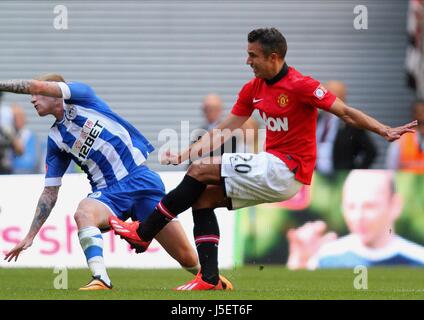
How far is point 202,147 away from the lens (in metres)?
9.05

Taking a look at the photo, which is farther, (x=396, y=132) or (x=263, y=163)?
(x=263, y=163)

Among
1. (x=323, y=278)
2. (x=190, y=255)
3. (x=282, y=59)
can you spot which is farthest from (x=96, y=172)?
(x=323, y=278)

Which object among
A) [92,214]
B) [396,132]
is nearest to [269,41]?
[396,132]

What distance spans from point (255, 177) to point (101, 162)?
1641 mm

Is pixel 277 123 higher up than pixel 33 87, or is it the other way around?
pixel 33 87

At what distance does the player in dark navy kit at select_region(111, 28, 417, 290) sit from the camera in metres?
8.48

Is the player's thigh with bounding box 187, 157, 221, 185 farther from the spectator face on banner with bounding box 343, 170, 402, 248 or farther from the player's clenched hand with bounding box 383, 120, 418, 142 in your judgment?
the spectator face on banner with bounding box 343, 170, 402, 248

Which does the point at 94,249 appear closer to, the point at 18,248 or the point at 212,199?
the point at 18,248

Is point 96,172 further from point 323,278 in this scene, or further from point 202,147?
point 323,278

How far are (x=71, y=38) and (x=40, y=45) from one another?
0.55 m

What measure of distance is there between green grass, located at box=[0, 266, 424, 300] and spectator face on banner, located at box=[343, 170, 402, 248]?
52 centimetres

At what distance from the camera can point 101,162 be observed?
9.55m

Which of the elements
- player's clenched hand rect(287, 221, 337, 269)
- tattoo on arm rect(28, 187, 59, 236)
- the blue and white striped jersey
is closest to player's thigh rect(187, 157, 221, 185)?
the blue and white striped jersey

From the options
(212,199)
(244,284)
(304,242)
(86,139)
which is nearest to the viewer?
(212,199)
